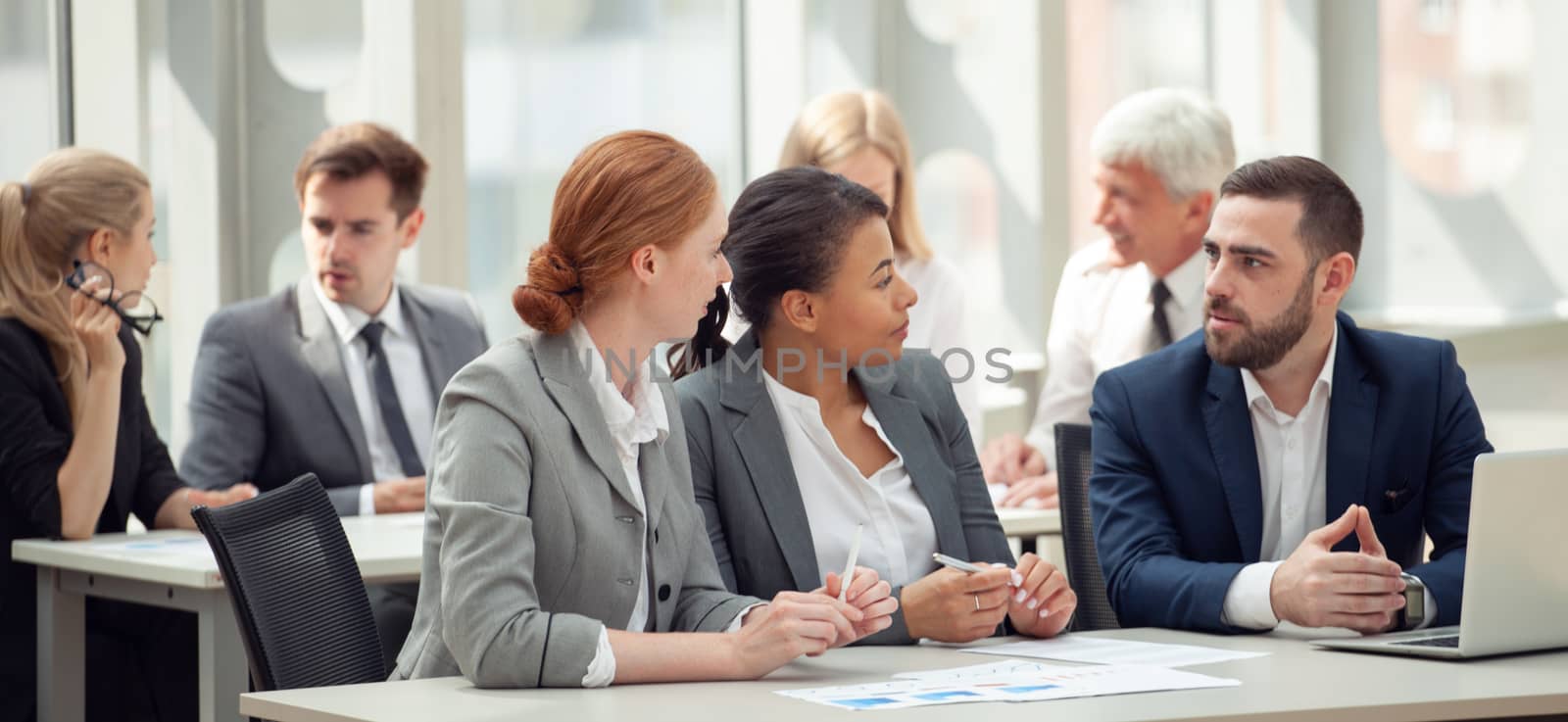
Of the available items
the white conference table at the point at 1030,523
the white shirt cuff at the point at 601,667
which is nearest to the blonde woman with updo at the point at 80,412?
the white conference table at the point at 1030,523

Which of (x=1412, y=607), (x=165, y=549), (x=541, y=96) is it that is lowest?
(x=165, y=549)

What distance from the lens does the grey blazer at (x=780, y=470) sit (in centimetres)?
296

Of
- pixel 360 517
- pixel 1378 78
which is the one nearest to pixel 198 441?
pixel 360 517

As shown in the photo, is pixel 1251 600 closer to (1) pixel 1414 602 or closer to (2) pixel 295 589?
(1) pixel 1414 602

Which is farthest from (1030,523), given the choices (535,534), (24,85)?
(24,85)

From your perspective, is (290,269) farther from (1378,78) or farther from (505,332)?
(1378,78)

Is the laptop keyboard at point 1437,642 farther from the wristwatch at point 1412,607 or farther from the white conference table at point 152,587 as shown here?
the white conference table at point 152,587

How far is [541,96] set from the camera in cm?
601

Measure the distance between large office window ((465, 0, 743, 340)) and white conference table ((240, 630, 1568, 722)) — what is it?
343 centimetres

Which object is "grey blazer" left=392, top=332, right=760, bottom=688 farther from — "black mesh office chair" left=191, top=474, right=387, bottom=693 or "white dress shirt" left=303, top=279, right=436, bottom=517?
"white dress shirt" left=303, top=279, right=436, bottom=517

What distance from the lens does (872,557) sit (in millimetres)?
3045

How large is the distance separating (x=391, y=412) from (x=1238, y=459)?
241 cm

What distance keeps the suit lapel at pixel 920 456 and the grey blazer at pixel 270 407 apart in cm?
180

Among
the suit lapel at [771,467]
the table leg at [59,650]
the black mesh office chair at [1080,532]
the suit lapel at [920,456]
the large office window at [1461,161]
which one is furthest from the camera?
the large office window at [1461,161]
